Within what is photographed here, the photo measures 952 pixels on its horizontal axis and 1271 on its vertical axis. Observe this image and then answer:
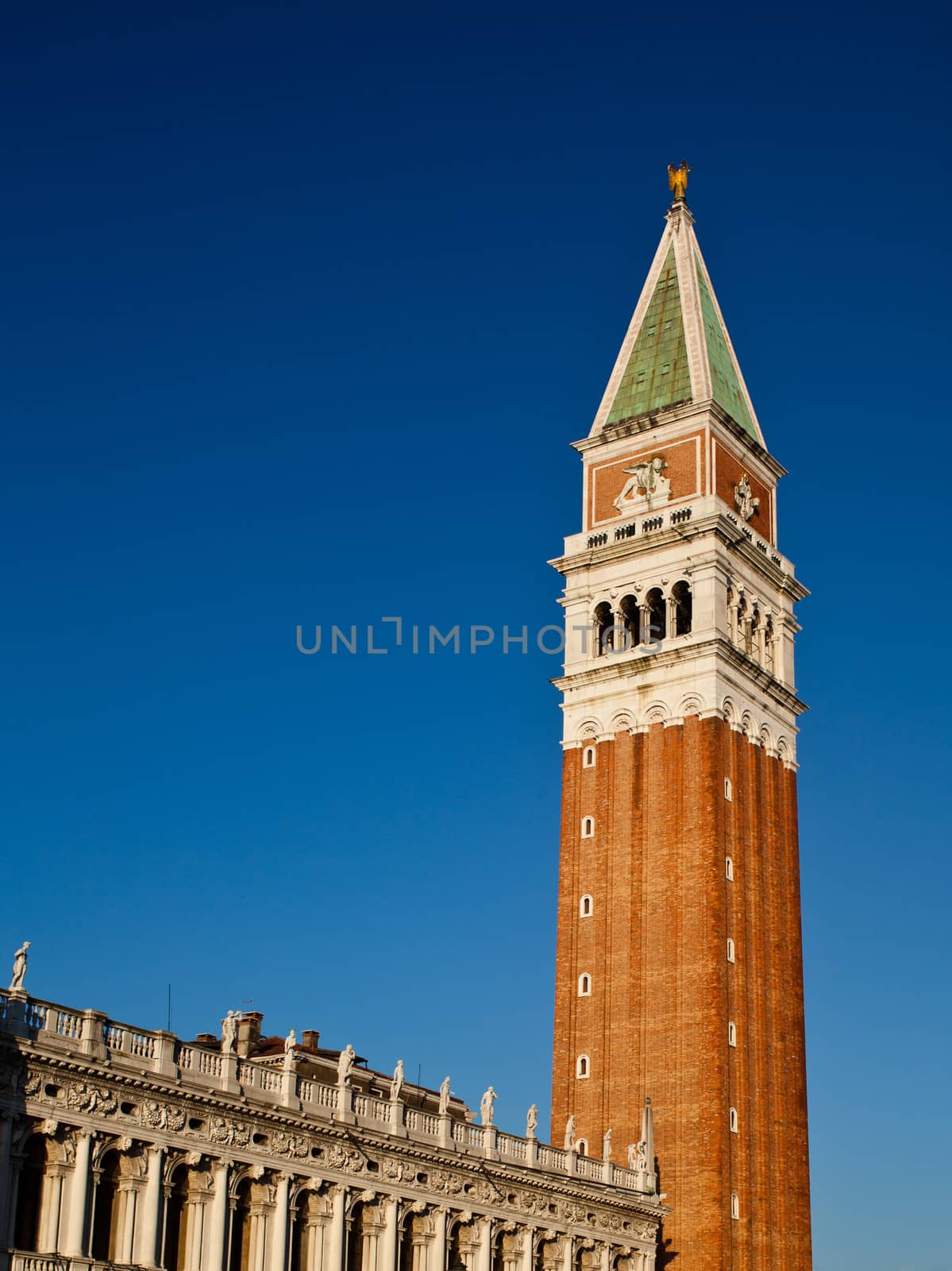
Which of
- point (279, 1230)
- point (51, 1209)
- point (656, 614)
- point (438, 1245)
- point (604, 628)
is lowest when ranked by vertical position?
point (51, 1209)

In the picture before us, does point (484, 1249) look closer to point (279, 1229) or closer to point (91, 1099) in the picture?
point (279, 1229)

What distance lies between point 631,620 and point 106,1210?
4762 cm

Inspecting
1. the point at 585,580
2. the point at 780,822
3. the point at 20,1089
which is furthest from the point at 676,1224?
the point at 20,1089

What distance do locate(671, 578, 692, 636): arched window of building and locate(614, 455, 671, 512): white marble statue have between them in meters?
4.89

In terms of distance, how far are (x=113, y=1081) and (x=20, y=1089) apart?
330 centimetres

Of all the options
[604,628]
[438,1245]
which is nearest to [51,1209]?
[438,1245]

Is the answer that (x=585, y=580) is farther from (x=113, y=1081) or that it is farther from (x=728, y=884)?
(x=113, y=1081)

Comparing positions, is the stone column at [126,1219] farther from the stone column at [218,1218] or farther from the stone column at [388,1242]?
the stone column at [388,1242]

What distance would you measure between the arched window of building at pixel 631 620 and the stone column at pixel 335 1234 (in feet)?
125

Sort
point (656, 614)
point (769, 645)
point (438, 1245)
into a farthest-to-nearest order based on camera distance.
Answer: point (769, 645), point (656, 614), point (438, 1245)

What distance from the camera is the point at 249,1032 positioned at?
72375 millimetres

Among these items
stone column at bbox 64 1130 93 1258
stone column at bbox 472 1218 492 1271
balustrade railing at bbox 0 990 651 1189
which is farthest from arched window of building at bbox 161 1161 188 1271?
stone column at bbox 472 1218 492 1271

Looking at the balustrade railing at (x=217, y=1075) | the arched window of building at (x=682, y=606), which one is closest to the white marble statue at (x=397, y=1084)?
the balustrade railing at (x=217, y=1075)

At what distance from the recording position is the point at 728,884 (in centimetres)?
8031
